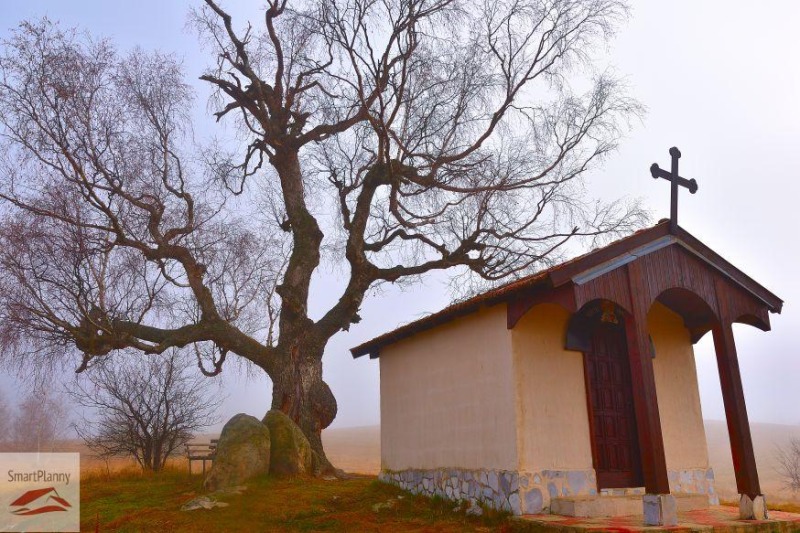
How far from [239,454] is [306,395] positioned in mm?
3408

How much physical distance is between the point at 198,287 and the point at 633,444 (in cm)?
1164

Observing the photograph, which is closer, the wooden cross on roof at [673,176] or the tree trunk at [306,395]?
the wooden cross on roof at [673,176]

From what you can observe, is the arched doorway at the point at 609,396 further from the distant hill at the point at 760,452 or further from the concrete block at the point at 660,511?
Answer: the distant hill at the point at 760,452

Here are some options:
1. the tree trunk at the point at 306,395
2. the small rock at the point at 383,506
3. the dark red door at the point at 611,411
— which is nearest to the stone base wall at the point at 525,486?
the dark red door at the point at 611,411

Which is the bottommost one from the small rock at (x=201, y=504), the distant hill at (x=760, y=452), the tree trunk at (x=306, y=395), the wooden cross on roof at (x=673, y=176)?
the distant hill at (x=760, y=452)

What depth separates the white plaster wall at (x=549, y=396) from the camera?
29.6ft

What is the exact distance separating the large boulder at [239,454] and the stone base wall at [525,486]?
11.3ft

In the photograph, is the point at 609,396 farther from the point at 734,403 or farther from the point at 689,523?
the point at 689,523

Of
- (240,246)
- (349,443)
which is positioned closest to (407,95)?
(240,246)

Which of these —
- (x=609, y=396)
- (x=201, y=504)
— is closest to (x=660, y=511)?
(x=609, y=396)

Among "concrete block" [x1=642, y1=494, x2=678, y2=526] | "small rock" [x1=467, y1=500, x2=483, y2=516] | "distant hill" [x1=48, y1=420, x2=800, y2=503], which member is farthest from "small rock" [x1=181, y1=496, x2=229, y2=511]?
"distant hill" [x1=48, y1=420, x2=800, y2=503]

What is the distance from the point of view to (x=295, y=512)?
984 centimetres

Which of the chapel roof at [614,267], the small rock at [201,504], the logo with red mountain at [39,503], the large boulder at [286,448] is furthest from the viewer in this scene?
the large boulder at [286,448]

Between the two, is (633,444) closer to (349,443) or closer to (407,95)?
(407,95)
